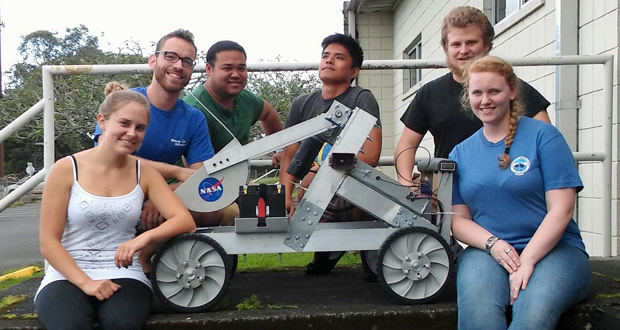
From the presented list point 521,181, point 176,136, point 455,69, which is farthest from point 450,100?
point 176,136

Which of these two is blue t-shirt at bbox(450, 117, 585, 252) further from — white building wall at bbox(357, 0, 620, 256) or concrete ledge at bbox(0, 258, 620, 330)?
white building wall at bbox(357, 0, 620, 256)

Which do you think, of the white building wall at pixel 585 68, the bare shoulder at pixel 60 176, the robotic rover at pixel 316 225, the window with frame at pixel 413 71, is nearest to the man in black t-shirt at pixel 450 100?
the robotic rover at pixel 316 225

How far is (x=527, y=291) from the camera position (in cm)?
199

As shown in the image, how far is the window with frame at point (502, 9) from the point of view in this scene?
18.7 feet

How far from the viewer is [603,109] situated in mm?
3543

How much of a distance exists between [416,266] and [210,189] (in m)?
0.94

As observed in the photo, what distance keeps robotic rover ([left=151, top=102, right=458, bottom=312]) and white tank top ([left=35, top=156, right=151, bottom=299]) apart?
19cm

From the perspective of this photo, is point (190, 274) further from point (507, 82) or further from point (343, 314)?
point (507, 82)

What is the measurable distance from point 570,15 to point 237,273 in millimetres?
Answer: 2980

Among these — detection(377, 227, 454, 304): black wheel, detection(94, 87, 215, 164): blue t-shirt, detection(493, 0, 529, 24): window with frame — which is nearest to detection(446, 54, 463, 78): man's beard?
detection(377, 227, 454, 304): black wheel

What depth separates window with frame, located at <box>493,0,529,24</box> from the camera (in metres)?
5.70

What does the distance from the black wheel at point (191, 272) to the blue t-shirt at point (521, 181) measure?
1083 millimetres

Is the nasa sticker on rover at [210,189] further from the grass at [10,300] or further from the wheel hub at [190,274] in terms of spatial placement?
the grass at [10,300]

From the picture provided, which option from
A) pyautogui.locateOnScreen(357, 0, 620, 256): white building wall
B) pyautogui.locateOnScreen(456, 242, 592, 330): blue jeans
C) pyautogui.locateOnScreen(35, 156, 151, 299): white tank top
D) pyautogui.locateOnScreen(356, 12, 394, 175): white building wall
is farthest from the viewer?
pyautogui.locateOnScreen(356, 12, 394, 175): white building wall
